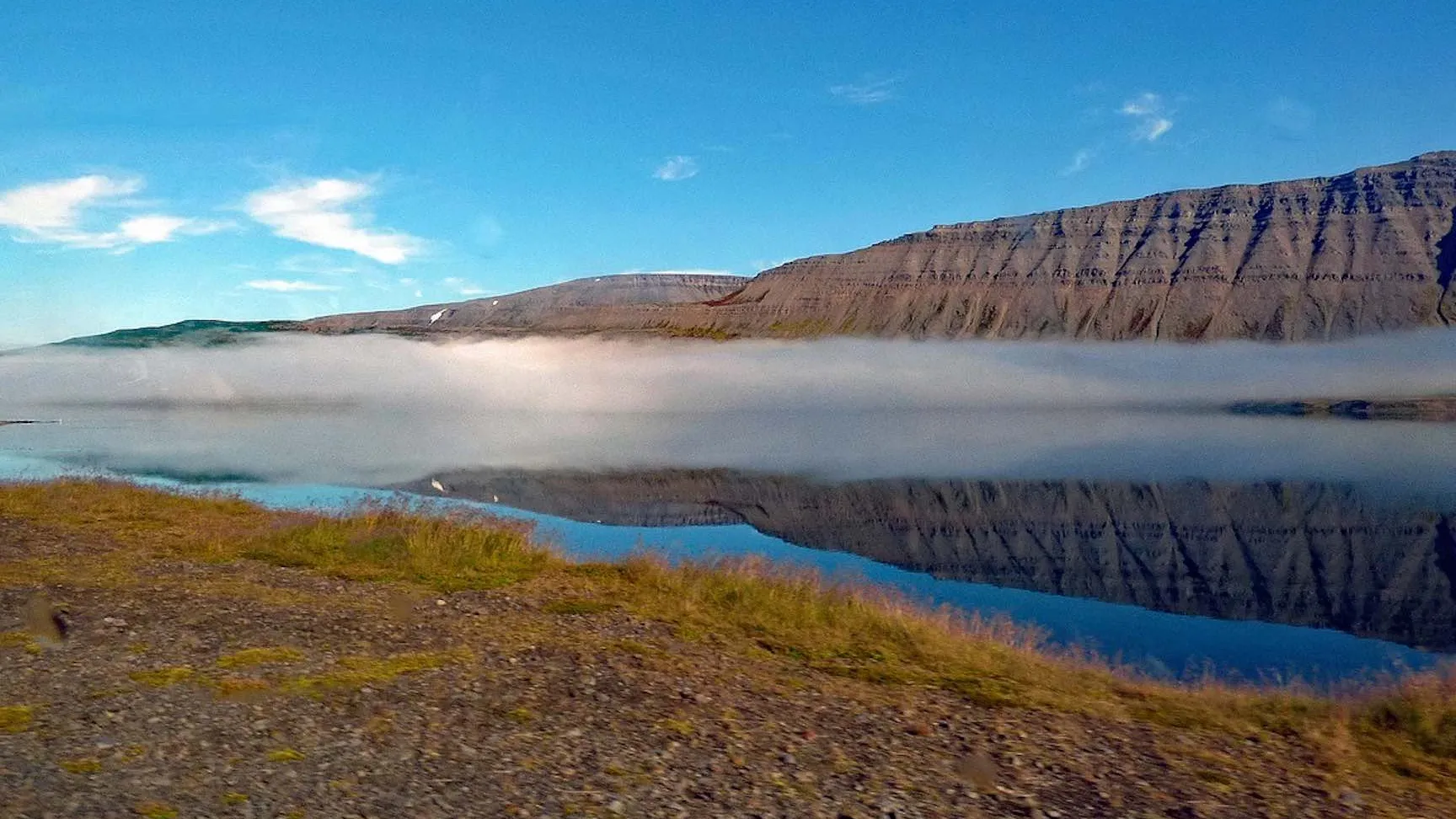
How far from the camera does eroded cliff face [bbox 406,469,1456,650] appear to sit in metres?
25.2

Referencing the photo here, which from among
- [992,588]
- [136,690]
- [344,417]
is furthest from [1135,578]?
[344,417]

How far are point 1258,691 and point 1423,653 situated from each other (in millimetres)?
9838

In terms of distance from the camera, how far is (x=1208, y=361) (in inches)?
7736

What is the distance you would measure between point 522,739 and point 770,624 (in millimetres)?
6411

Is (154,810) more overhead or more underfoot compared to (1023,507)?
more overhead

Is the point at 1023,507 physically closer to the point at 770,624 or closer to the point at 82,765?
the point at 770,624

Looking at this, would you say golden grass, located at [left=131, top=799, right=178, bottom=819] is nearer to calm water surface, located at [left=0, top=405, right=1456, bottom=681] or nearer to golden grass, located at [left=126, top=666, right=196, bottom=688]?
golden grass, located at [left=126, top=666, right=196, bottom=688]

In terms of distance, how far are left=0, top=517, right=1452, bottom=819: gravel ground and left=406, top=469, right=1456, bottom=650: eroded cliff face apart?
16.0 m

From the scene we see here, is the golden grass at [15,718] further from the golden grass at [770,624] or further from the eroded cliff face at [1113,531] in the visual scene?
the eroded cliff face at [1113,531]

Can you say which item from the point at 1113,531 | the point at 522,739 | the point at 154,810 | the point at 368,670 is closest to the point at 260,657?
the point at 368,670

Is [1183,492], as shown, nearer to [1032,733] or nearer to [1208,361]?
[1032,733]

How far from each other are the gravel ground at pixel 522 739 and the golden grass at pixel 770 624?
540mm

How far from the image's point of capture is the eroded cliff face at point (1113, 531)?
25.2 m

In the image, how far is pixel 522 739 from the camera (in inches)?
344
